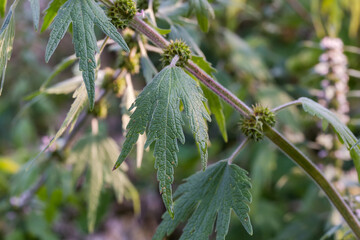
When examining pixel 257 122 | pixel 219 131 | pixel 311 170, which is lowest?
pixel 311 170

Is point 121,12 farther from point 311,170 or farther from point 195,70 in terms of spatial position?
point 311,170

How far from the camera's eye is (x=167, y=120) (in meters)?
0.63

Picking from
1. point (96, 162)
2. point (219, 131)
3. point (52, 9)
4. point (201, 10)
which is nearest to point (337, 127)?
point (201, 10)

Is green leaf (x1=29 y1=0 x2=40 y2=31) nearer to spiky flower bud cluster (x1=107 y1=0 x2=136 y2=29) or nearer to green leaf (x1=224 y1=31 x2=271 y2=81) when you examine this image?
spiky flower bud cluster (x1=107 y1=0 x2=136 y2=29)

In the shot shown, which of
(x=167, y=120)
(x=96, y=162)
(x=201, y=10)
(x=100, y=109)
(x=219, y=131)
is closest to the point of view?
(x=167, y=120)

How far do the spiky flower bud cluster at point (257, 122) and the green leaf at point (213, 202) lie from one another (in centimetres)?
7

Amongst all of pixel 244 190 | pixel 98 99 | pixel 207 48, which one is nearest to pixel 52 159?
pixel 98 99

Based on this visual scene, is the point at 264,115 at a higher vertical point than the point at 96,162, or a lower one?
lower

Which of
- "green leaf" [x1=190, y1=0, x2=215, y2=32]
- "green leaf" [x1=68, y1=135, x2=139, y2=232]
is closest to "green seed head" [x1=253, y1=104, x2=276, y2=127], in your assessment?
"green leaf" [x1=190, y1=0, x2=215, y2=32]

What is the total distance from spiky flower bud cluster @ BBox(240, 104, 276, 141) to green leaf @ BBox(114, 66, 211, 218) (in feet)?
0.42

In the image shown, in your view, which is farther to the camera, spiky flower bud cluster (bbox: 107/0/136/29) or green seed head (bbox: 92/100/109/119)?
green seed head (bbox: 92/100/109/119)

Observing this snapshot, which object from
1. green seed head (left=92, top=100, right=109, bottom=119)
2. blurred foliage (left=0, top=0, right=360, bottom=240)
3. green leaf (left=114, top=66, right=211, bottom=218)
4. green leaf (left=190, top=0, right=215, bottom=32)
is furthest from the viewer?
blurred foliage (left=0, top=0, right=360, bottom=240)

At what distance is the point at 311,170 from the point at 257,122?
173 mm

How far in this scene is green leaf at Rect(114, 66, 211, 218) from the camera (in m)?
0.60
